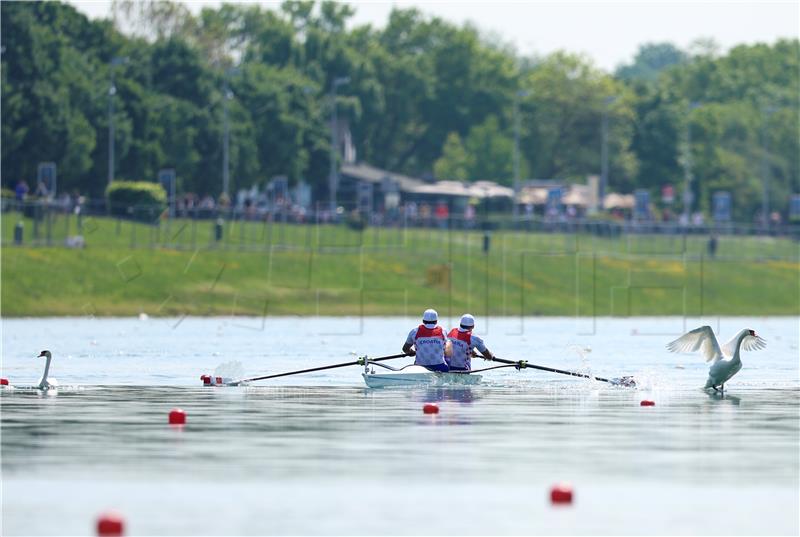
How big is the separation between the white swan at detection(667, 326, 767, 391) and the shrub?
7085cm

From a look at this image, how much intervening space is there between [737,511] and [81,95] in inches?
4369

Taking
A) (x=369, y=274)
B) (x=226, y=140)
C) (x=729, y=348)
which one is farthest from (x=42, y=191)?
(x=729, y=348)

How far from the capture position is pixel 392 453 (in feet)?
104

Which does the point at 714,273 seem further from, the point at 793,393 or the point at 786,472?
the point at 786,472

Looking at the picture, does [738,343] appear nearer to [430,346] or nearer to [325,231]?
[430,346]

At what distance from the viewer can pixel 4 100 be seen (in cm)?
12350

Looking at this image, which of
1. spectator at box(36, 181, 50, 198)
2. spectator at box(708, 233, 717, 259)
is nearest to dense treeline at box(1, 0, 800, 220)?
spectator at box(36, 181, 50, 198)

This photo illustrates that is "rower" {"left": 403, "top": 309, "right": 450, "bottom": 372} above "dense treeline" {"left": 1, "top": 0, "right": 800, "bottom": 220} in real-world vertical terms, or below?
below

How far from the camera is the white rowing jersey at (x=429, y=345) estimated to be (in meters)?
48.6

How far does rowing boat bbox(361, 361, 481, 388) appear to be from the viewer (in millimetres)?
48438

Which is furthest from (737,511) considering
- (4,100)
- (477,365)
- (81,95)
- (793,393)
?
(81,95)

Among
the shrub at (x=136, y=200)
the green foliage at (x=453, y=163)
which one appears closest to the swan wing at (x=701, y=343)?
the shrub at (x=136, y=200)

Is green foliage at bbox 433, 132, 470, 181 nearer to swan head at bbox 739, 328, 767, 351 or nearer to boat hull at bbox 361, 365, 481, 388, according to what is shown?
boat hull at bbox 361, 365, 481, 388

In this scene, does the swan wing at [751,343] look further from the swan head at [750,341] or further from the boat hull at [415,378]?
the boat hull at [415,378]
